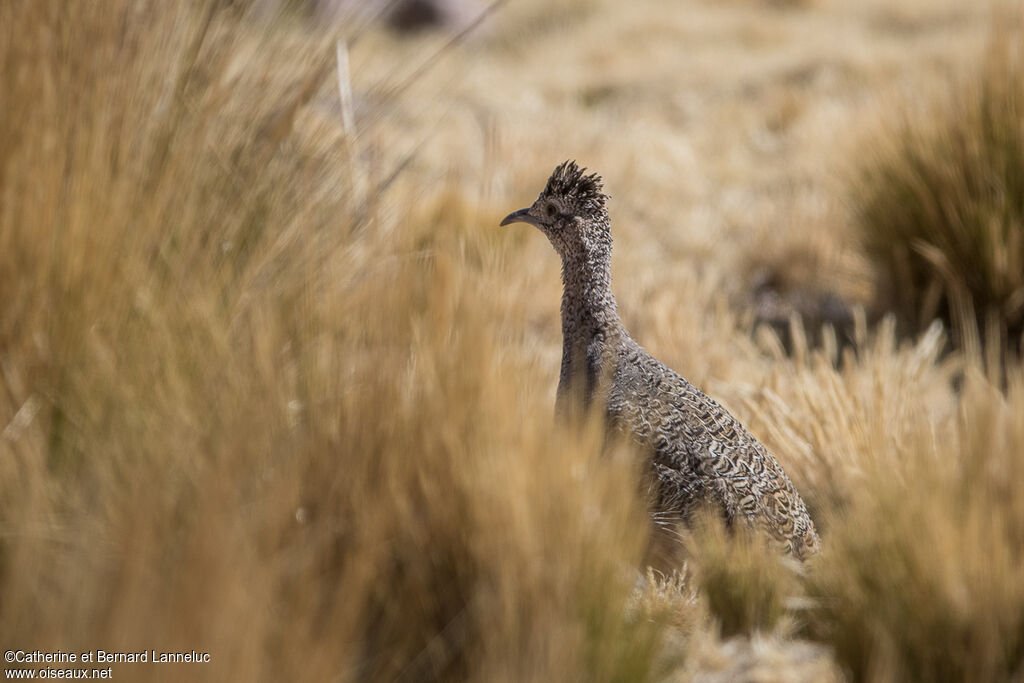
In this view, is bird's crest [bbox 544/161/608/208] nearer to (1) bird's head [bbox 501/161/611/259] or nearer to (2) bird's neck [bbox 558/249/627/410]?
(1) bird's head [bbox 501/161/611/259]

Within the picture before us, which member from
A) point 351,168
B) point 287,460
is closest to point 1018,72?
point 351,168

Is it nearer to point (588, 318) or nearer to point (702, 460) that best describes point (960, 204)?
point (588, 318)

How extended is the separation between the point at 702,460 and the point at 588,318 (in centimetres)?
55

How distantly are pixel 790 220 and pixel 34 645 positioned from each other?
5433mm

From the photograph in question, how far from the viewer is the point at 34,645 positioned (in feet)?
4.82

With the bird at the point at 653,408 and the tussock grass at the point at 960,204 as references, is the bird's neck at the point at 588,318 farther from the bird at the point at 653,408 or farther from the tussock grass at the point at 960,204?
the tussock grass at the point at 960,204

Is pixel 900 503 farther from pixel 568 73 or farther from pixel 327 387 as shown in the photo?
pixel 568 73

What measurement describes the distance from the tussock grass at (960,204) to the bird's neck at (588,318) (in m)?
1.95

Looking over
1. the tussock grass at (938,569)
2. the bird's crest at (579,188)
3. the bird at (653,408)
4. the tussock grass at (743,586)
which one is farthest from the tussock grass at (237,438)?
the bird's crest at (579,188)

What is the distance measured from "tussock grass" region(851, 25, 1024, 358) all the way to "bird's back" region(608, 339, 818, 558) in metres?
1.87

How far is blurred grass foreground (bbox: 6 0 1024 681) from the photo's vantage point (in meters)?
1.58

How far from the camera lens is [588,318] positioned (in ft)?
9.53

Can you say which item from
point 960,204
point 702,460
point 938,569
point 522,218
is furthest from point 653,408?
point 960,204

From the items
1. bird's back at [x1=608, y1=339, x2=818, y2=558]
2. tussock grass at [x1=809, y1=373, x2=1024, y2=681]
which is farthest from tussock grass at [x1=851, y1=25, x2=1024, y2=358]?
tussock grass at [x1=809, y1=373, x2=1024, y2=681]
